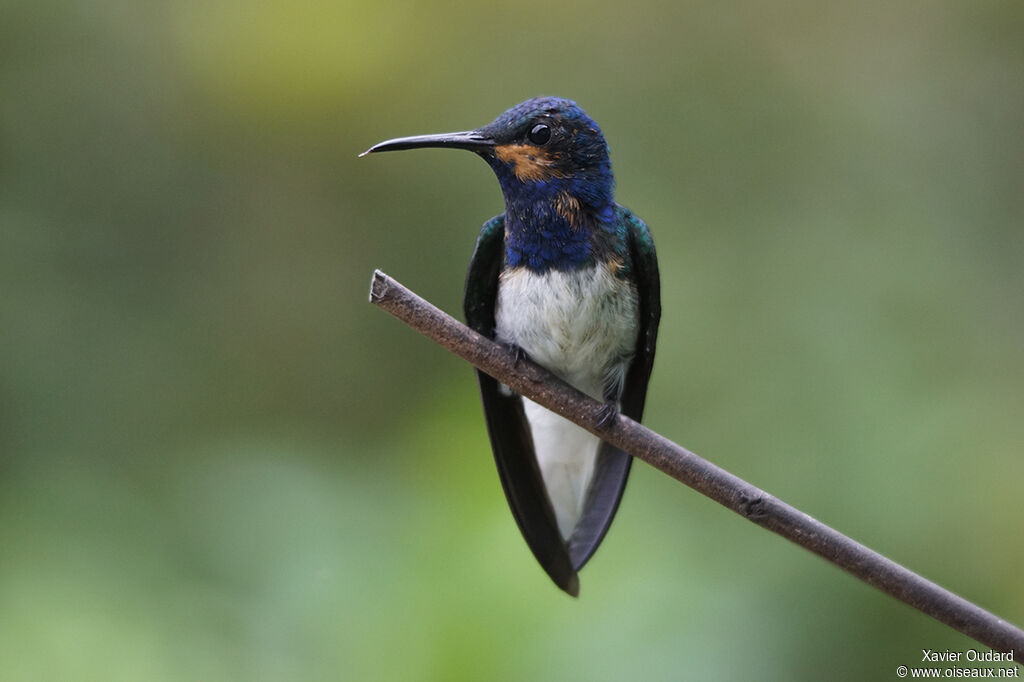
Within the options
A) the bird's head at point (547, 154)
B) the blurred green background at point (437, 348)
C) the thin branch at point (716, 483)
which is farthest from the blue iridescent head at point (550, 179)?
the blurred green background at point (437, 348)

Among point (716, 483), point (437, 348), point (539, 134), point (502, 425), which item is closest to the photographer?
→ point (716, 483)

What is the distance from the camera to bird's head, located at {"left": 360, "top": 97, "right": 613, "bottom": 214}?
72.7 inches

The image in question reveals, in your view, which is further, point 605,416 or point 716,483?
point 605,416

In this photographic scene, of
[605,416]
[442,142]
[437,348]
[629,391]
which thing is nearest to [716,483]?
[605,416]

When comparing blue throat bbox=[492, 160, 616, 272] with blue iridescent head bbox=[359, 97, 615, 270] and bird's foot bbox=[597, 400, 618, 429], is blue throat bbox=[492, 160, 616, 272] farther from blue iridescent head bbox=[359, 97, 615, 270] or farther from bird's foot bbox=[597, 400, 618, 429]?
bird's foot bbox=[597, 400, 618, 429]

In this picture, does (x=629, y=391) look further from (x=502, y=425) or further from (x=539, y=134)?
(x=539, y=134)

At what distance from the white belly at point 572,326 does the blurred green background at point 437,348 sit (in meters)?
0.54

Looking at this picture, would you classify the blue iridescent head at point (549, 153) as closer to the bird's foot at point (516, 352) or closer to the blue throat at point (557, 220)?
the blue throat at point (557, 220)

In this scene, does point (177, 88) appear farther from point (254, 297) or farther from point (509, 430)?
point (509, 430)

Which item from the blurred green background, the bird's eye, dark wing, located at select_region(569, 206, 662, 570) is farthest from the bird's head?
the blurred green background

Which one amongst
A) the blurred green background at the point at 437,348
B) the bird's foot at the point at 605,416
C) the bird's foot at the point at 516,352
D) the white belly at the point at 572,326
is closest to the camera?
the bird's foot at the point at 605,416

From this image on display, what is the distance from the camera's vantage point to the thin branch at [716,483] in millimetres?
1285

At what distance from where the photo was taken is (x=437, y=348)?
331 centimetres

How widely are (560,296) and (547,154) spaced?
266 millimetres
